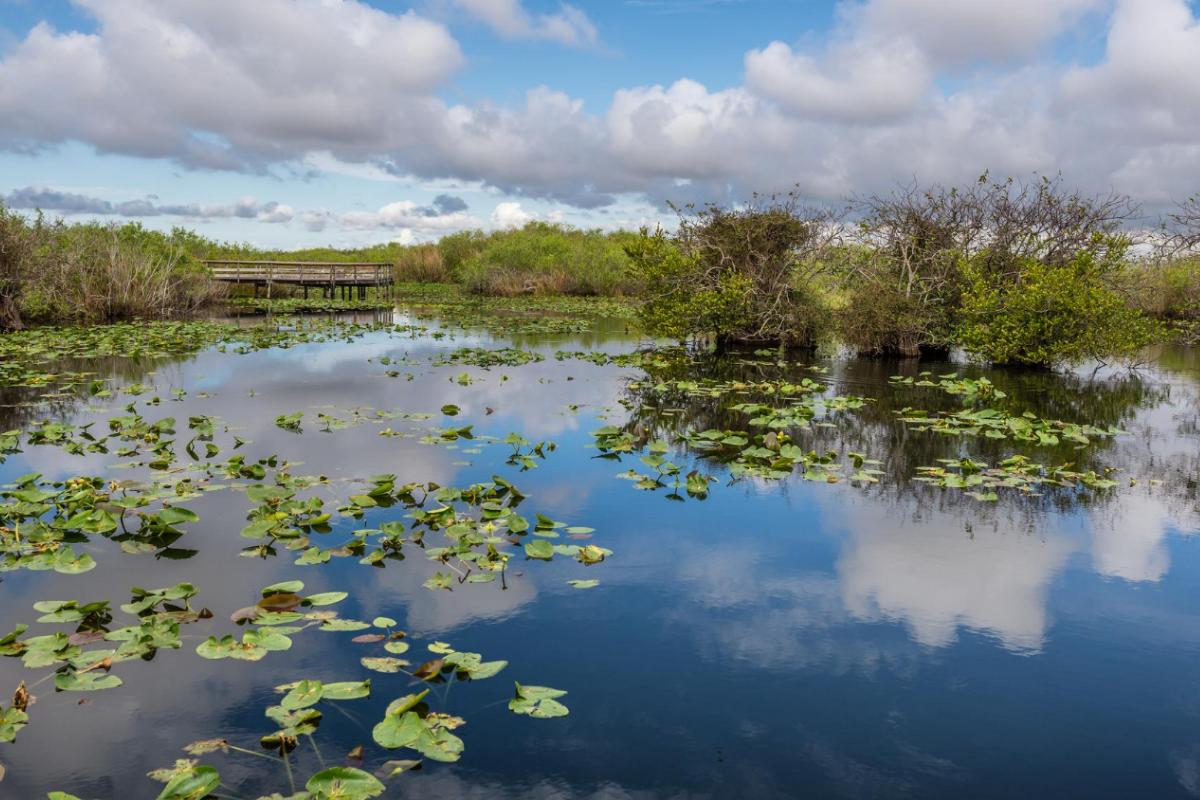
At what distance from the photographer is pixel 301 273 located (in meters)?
37.2

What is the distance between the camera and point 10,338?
18.4 m

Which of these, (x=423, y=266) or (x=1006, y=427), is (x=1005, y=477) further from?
(x=423, y=266)

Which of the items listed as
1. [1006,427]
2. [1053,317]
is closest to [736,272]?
[1053,317]

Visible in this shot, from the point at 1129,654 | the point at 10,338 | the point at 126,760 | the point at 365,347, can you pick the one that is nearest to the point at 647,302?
the point at 365,347

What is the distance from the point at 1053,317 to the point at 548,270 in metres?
31.2

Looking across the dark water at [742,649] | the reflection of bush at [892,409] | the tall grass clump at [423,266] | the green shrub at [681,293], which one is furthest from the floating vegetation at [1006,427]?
the tall grass clump at [423,266]

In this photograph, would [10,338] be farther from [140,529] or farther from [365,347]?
[140,529]

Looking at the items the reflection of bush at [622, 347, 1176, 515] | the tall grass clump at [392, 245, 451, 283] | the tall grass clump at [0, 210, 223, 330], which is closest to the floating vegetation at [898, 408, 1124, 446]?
the reflection of bush at [622, 347, 1176, 515]

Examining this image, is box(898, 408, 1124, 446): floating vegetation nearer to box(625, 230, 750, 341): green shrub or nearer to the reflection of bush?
the reflection of bush

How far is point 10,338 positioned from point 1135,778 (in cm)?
2166

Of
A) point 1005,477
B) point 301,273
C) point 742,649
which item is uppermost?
point 301,273

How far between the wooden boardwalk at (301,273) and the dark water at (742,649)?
95.2ft

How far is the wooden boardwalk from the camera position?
34.9 meters

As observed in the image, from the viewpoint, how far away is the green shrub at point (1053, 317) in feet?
48.8
